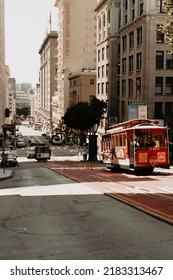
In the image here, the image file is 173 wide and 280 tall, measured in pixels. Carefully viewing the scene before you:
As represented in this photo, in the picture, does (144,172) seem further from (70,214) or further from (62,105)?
(62,105)

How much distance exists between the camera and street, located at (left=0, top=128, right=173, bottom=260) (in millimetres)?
9836

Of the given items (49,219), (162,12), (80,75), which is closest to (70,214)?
(49,219)

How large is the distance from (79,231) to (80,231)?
3 centimetres

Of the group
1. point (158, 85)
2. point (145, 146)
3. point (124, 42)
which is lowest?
point (145, 146)

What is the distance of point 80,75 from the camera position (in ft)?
389

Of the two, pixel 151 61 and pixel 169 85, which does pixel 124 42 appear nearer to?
pixel 151 61

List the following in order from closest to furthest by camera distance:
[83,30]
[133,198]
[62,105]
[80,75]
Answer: [133,198], [80,75], [83,30], [62,105]

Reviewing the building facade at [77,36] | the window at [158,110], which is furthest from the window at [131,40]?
the building facade at [77,36]

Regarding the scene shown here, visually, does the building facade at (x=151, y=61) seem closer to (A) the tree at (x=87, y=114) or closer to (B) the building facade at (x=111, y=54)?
(A) the tree at (x=87, y=114)

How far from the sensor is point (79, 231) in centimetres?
1230

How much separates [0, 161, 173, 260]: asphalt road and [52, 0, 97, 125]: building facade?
401 ft

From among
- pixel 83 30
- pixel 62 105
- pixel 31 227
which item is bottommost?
pixel 31 227

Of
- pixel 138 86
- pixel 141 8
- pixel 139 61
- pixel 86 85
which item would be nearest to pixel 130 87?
pixel 138 86

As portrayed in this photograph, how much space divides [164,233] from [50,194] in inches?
388
